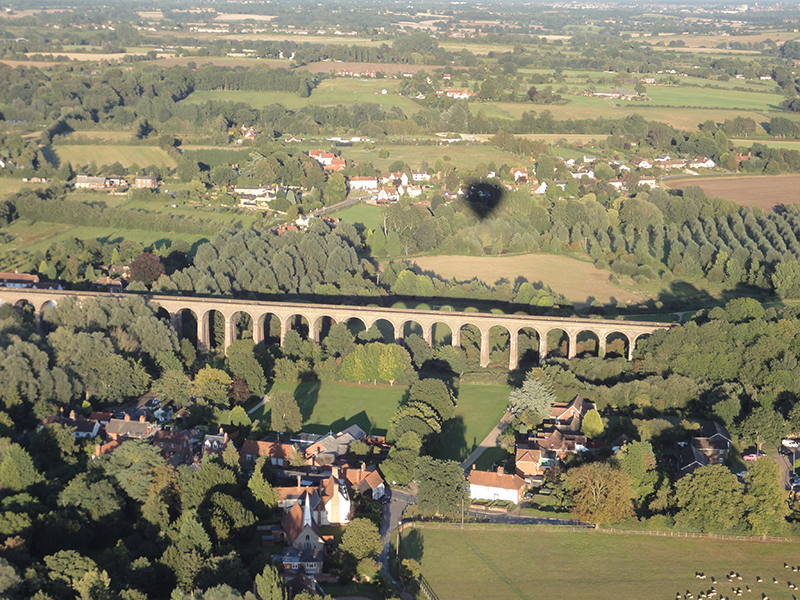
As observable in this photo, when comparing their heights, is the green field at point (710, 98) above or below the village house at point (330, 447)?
above

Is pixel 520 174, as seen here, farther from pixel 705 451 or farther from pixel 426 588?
pixel 426 588

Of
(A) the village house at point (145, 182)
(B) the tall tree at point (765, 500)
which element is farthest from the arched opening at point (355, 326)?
(A) the village house at point (145, 182)

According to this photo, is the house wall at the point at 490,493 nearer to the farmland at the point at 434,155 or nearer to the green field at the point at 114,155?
the farmland at the point at 434,155

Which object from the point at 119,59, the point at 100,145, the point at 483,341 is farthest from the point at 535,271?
the point at 119,59

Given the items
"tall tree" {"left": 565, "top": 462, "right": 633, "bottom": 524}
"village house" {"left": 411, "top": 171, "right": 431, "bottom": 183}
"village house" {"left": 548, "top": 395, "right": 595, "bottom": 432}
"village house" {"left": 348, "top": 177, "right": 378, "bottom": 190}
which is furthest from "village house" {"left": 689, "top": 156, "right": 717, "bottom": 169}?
"tall tree" {"left": 565, "top": 462, "right": 633, "bottom": 524}

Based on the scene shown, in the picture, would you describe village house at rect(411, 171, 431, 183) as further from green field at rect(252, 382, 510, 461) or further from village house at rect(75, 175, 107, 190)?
green field at rect(252, 382, 510, 461)

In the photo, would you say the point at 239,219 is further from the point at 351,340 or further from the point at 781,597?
the point at 781,597

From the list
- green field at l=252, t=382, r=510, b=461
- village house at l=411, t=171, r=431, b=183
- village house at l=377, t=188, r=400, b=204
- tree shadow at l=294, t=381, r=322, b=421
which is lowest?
tree shadow at l=294, t=381, r=322, b=421
